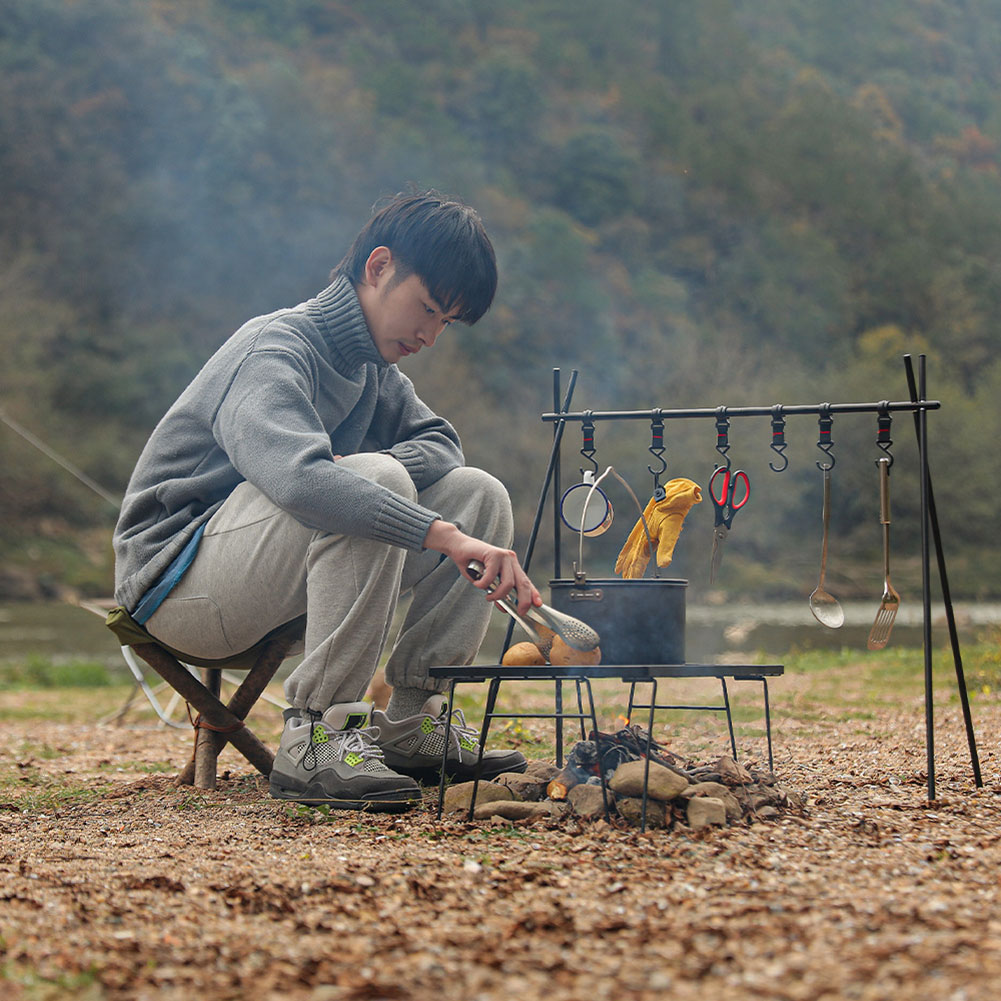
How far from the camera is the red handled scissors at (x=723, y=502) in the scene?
9.12ft

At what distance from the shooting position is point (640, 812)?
2357 millimetres

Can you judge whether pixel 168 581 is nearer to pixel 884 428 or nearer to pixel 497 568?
pixel 497 568

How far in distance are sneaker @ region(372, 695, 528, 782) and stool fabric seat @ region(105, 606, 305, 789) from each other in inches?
12.2

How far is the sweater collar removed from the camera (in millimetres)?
2912

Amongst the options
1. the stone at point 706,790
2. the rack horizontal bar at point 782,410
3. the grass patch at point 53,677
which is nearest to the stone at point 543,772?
the stone at point 706,790

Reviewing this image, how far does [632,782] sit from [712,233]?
50.8 m

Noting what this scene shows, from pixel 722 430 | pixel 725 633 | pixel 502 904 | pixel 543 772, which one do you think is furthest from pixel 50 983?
pixel 725 633

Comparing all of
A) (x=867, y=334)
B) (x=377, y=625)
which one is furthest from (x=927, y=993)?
(x=867, y=334)

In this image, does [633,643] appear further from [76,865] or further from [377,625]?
[76,865]

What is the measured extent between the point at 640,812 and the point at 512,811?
271mm

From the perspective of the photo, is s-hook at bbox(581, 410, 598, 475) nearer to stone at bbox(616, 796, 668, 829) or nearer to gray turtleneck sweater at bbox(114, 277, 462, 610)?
gray turtleneck sweater at bbox(114, 277, 462, 610)

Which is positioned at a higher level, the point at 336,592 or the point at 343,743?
the point at 336,592

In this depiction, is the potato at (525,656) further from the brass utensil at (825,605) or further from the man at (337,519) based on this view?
the brass utensil at (825,605)

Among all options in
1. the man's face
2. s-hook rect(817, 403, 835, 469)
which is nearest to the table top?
s-hook rect(817, 403, 835, 469)
